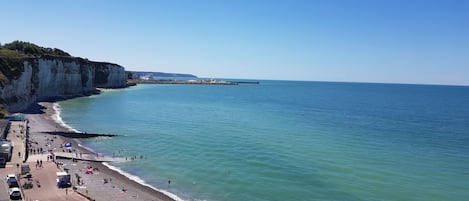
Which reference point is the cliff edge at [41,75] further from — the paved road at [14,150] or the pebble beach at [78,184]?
the pebble beach at [78,184]

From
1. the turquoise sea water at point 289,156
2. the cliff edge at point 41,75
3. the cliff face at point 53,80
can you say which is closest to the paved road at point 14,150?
the turquoise sea water at point 289,156

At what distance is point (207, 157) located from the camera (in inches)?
1686

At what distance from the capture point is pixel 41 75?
92.0 metres

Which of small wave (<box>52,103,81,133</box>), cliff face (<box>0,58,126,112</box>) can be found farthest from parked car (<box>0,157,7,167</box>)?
cliff face (<box>0,58,126,112</box>)

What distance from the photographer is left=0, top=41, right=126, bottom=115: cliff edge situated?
230 ft

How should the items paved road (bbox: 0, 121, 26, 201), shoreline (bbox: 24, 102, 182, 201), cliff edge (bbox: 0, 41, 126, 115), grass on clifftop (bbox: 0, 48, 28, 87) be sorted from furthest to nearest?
cliff edge (bbox: 0, 41, 126, 115) < grass on clifftop (bbox: 0, 48, 28, 87) < shoreline (bbox: 24, 102, 182, 201) < paved road (bbox: 0, 121, 26, 201)

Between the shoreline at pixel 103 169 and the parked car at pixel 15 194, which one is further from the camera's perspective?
the shoreline at pixel 103 169

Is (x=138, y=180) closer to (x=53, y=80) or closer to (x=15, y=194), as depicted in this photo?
(x=15, y=194)

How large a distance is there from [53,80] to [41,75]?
11.7 m

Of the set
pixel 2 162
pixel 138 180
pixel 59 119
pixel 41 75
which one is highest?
pixel 41 75

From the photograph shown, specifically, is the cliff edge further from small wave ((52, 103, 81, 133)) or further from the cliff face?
small wave ((52, 103, 81, 133))

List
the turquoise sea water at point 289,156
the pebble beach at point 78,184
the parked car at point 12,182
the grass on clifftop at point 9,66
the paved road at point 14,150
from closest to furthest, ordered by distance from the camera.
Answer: the paved road at point 14,150
the parked car at point 12,182
the pebble beach at point 78,184
the turquoise sea water at point 289,156
the grass on clifftop at point 9,66

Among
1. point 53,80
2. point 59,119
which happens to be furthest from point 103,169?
point 53,80

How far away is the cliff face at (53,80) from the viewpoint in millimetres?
70881
